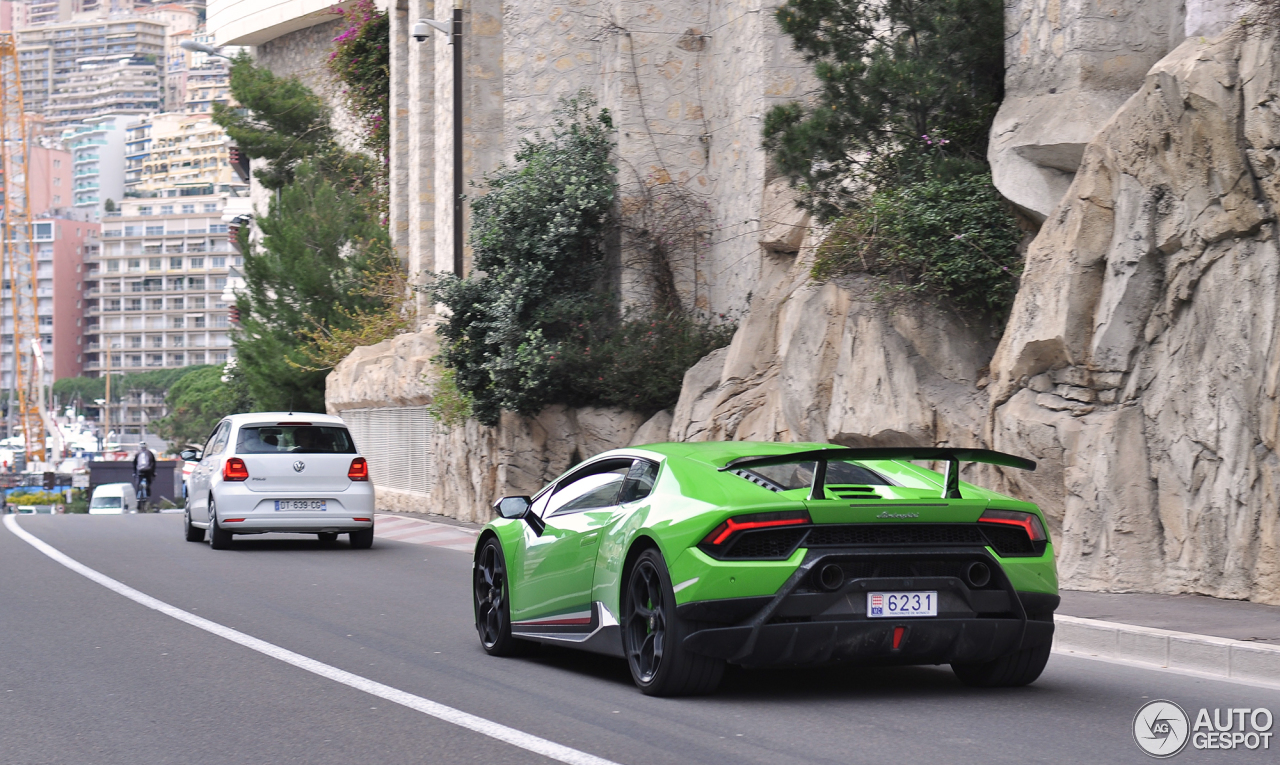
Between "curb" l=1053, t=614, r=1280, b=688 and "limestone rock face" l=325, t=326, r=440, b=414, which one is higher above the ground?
"limestone rock face" l=325, t=326, r=440, b=414

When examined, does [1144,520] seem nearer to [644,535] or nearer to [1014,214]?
[1014,214]

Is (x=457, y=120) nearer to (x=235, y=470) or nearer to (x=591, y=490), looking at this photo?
(x=235, y=470)

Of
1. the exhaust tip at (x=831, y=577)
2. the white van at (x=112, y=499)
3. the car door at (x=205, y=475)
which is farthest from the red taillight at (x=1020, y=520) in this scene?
the white van at (x=112, y=499)

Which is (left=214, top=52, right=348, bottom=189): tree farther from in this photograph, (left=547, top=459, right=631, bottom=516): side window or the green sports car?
the green sports car

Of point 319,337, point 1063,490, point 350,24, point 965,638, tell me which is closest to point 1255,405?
point 1063,490

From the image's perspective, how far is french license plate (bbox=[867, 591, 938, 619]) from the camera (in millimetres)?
6777

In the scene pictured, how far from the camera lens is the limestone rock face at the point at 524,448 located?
22250 millimetres

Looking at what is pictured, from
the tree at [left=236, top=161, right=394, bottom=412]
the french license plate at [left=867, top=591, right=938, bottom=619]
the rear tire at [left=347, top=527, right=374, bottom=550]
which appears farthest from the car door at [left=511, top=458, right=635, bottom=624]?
the tree at [left=236, top=161, right=394, bottom=412]

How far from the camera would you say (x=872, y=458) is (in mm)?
6770

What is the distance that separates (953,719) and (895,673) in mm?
1582

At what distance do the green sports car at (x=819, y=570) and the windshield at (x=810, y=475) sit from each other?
12mm

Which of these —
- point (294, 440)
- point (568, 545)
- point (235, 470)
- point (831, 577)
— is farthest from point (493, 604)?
point (294, 440)

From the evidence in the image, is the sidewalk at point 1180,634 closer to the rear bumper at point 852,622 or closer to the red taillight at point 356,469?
the rear bumper at point 852,622

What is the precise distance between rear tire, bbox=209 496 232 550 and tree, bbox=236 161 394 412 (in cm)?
1687
